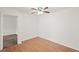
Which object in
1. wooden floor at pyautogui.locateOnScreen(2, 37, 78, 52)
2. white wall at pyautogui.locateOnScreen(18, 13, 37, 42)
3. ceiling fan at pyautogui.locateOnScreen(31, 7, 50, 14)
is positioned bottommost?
wooden floor at pyautogui.locateOnScreen(2, 37, 78, 52)

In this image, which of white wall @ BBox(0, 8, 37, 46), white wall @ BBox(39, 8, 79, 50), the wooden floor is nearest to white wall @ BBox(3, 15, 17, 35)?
white wall @ BBox(0, 8, 37, 46)

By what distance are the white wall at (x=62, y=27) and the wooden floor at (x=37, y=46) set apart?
3.4 inches

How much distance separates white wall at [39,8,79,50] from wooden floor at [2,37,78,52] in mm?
85

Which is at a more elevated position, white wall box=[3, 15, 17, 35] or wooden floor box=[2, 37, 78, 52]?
white wall box=[3, 15, 17, 35]

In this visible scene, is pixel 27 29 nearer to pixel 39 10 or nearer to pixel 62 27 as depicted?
pixel 39 10

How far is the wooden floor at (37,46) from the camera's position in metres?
1.67

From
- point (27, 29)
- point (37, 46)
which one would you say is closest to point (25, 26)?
point (27, 29)

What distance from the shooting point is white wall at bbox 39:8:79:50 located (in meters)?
1.61

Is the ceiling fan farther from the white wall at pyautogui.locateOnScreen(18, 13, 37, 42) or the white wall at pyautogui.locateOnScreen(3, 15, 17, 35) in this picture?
the white wall at pyautogui.locateOnScreen(3, 15, 17, 35)

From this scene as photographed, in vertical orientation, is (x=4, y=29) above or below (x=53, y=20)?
below
